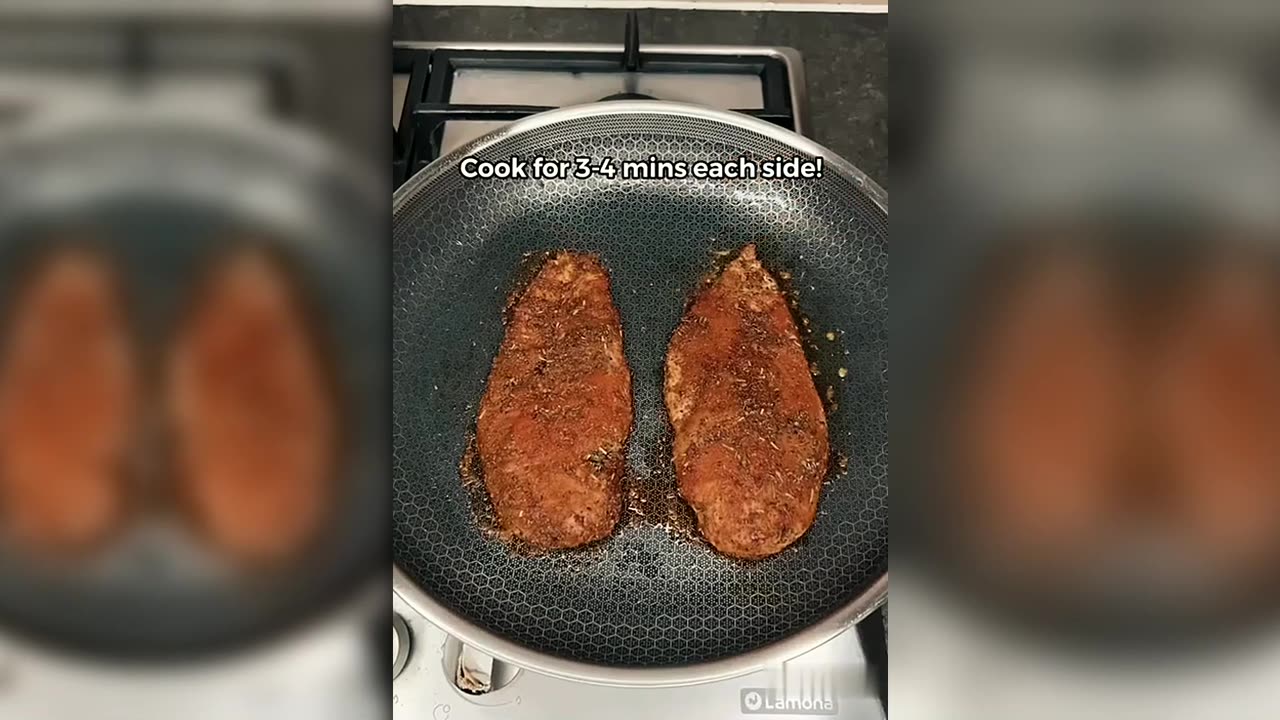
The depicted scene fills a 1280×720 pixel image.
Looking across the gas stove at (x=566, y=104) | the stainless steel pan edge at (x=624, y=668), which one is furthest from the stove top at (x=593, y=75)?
the stainless steel pan edge at (x=624, y=668)
